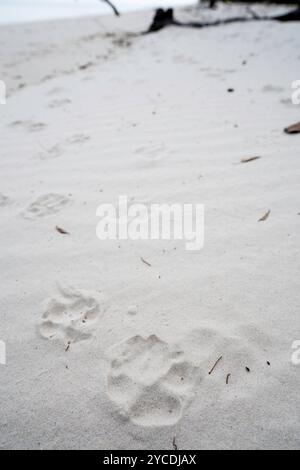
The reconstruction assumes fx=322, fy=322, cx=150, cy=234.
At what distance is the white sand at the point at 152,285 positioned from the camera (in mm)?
934

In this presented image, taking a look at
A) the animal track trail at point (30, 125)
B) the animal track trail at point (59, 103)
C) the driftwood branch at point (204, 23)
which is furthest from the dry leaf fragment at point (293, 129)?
the driftwood branch at point (204, 23)

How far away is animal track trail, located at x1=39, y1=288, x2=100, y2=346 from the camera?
3.75 ft

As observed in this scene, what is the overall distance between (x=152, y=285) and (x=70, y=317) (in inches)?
13.2

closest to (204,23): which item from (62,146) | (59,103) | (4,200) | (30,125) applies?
(59,103)

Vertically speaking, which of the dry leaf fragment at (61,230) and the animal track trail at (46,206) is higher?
the animal track trail at (46,206)

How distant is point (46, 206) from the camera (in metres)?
1.78

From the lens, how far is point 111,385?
3.29 feet

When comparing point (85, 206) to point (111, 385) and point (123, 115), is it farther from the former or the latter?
point (123, 115)

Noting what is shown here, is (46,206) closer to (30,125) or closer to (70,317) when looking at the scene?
(70,317)

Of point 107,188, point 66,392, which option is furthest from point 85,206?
point 66,392

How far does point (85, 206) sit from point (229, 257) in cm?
83

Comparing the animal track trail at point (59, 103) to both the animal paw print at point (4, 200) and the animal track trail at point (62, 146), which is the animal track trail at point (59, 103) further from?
the animal paw print at point (4, 200)

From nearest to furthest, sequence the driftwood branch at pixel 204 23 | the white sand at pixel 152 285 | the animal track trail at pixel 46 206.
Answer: the white sand at pixel 152 285, the animal track trail at pixel 46 206, the driftwood branch at pixel 204 23

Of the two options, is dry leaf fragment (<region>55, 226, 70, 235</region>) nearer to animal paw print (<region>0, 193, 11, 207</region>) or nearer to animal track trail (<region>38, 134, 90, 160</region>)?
animal paw print (<region>0, 193, 11, 207</region>)
